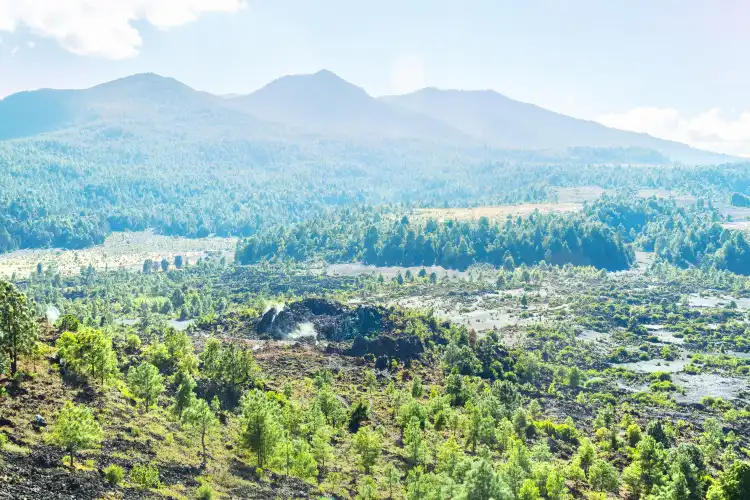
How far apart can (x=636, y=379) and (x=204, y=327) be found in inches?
4362

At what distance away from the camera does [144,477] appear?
180 feet

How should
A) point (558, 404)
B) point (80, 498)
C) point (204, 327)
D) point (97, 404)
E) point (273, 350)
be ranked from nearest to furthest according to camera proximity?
1. point (80, 498)
2. point (97, 404)
3. point (558, 404)
4. point (273, 350)
5. point (204, 327)

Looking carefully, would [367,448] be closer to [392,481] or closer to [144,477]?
[392,481]

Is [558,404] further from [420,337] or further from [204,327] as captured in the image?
[204,327]

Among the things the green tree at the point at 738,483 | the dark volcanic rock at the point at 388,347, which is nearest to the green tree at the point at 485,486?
the green tree at the point at 738,483

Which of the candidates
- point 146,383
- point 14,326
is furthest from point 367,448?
point 14,326

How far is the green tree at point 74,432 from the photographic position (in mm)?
51875

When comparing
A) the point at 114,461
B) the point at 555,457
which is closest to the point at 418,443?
the point at 555,457

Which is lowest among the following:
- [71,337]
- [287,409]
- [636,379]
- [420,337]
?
[636,379]

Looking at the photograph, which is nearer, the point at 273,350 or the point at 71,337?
the point at 71,337

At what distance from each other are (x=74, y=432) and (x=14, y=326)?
1745 cm

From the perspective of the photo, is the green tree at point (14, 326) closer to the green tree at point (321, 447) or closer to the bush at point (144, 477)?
the bush at point (144, 477)

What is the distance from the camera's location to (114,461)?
5697 centimetres

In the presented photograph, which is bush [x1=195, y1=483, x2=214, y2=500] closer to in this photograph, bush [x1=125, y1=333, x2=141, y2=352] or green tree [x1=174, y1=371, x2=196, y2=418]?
green tree [x1=174, y1=371, x2=196, y2=418]
